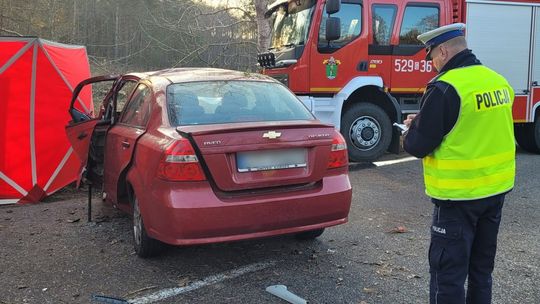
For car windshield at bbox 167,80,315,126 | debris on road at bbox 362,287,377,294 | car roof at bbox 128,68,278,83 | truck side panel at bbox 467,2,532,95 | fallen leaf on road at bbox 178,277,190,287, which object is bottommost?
debris on road at bbox 362,287,377,294

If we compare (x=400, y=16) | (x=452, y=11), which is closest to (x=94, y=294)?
(x=400, y=16)

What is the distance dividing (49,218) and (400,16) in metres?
6.61

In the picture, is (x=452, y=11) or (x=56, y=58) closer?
(x=56, y=58)

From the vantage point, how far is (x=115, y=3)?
26.8 meters

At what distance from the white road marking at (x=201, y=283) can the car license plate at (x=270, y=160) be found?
0.86m

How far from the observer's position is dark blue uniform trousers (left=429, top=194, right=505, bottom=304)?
2719mm

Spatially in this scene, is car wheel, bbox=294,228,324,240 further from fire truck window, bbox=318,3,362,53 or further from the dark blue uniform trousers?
fire truck window, bbox=318,3,362,53

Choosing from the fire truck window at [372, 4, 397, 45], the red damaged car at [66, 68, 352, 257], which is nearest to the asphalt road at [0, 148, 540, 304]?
the red damaged car at [66, 68, 352, 257]

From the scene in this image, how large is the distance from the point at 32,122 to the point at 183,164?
4.20 m

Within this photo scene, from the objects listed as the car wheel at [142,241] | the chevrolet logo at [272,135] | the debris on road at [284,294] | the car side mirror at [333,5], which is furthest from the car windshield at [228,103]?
the car side mirror at [333,5]

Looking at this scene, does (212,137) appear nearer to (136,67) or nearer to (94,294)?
(94,294)

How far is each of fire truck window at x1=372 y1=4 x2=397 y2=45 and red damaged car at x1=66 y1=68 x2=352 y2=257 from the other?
4731mm

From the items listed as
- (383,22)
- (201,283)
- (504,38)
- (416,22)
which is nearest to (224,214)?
(201,283)

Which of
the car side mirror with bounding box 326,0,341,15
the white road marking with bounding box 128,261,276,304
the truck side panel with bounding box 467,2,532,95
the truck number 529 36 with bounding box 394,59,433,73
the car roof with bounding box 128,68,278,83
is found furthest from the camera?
the truck side panel with bounding box 467,2,532,95
